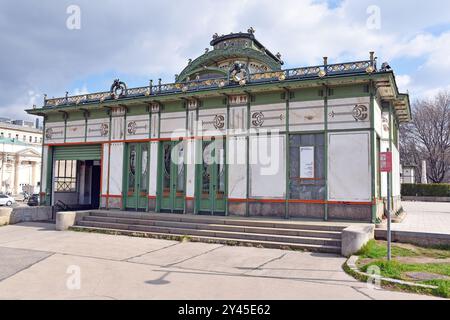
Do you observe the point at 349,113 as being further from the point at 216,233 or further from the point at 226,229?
the point at 216,233

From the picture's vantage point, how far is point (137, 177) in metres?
15.5

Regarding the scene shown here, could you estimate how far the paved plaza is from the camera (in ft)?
19.7

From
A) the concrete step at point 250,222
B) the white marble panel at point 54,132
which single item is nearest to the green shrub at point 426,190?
the concrete step at point 250,222

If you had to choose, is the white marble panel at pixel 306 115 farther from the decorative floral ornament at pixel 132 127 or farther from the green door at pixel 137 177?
the decorative floral ornament at pixel 132 127

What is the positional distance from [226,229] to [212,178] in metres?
2.88

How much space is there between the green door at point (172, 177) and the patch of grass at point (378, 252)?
748 cm

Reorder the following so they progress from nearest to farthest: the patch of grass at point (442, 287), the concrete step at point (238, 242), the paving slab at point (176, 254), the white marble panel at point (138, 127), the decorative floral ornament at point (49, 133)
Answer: the patch of grass at point (442, 287), the paving slab at point (176, 254), the concrete step at point (238, 242), the white marble panel at point (138, 127), the decorative floral ornament at point (49, 133)

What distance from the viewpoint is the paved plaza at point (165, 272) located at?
6.01m

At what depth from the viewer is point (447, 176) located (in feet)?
161

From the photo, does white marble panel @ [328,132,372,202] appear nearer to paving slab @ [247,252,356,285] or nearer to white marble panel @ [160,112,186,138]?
paving slab @ [247,252,356,285]

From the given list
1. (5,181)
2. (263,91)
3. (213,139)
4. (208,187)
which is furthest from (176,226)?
(5,181)

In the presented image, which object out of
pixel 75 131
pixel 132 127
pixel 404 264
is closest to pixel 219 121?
pixel 132 127
